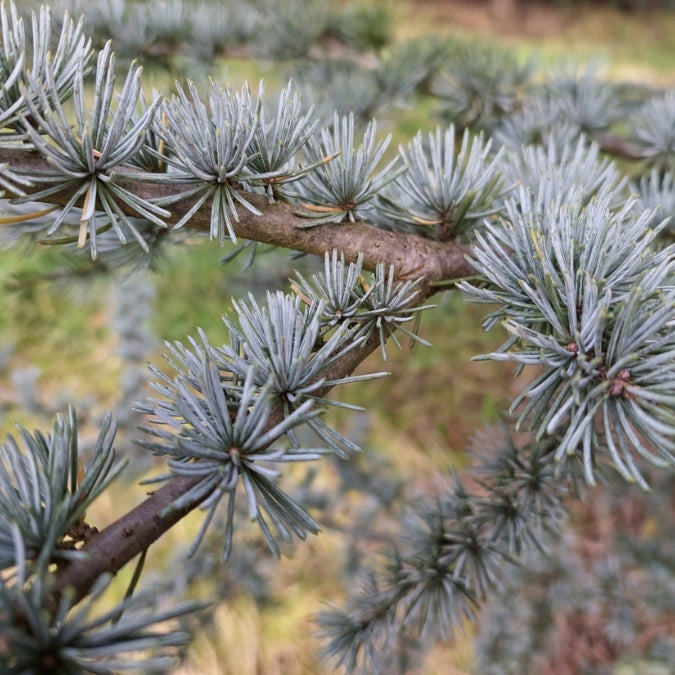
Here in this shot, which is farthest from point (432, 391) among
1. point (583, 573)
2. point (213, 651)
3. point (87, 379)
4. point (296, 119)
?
point (296, 119)

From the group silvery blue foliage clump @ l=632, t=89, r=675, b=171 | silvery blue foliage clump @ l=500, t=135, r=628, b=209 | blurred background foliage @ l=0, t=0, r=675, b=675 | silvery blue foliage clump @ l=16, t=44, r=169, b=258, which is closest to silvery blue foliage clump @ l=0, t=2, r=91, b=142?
silvery blue foliage clump @ l=16, t=44, r=169, b=258

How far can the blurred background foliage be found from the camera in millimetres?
596

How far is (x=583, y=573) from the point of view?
0.88 m

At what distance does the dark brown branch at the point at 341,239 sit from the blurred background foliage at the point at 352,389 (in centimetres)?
8

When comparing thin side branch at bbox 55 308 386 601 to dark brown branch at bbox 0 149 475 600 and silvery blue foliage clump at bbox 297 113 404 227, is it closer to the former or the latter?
dark brown branch at bbox 0 149 475 600

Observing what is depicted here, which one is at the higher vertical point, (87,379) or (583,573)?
(87,379)

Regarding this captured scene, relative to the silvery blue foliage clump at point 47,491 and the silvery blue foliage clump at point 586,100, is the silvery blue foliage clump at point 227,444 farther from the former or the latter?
the silvery blue foliage clump at point 586,100

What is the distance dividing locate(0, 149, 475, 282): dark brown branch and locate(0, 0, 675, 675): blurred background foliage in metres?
0.08

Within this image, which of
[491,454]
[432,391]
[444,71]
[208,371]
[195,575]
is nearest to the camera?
[208,371]

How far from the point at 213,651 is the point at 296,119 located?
1064mm

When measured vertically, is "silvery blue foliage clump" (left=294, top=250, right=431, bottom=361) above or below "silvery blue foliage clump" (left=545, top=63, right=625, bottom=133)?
below

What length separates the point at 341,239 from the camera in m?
0.30

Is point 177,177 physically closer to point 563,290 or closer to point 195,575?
point 563,290

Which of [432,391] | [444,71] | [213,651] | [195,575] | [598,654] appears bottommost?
[598,654]
